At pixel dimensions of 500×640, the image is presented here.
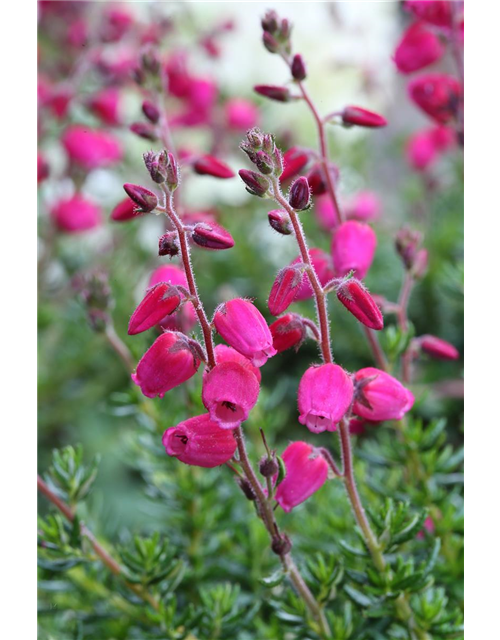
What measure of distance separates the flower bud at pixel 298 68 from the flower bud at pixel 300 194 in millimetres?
244

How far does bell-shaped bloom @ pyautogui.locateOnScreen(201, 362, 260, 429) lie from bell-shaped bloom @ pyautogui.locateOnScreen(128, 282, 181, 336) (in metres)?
0.05

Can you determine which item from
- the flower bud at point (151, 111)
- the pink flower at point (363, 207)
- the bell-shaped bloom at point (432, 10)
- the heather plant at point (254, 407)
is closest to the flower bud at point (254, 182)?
the heather plant at point (254, 407)

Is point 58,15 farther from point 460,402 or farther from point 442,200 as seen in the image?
point 460,402

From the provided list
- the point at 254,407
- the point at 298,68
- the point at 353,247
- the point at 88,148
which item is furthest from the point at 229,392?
the point at 88,148

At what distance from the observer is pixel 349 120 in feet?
2.47

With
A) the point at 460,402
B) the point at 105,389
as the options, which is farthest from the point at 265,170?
the point at 105,389

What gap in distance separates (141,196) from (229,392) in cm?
15

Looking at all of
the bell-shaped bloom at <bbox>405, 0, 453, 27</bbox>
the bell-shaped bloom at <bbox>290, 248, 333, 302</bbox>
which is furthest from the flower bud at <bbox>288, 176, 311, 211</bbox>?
the bell-shaped bloom at <bbox>405, 0, 453, 27</bbox>

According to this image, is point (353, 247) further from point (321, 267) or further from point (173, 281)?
point (173, 281)

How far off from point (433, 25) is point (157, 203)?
0.64 m

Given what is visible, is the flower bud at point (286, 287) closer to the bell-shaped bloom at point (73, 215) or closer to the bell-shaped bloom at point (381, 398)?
the bell-shaped bloom at point (381, 398)

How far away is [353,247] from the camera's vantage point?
2.29 feet

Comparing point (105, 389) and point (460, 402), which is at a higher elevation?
point (460, 402)

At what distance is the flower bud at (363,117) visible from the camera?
742 mm
